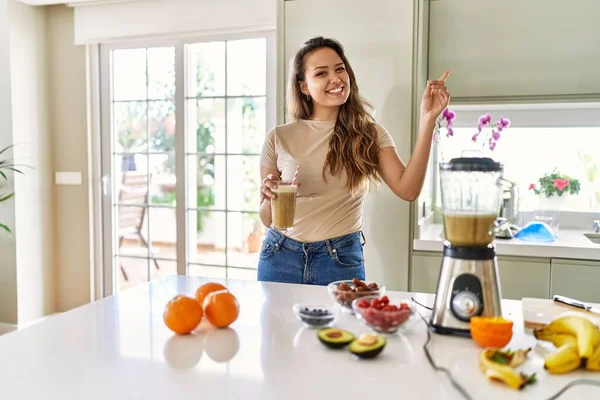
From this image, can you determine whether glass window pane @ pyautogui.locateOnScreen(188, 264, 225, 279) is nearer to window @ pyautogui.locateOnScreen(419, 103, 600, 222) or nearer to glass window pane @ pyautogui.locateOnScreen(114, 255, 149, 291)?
glass window pane @ pyautogui.locateOnScreen(114, 255, 149, 291)

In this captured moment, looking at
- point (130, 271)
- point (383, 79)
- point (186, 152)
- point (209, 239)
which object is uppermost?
point (383, 79)

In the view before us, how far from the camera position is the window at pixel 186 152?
3.59 metres

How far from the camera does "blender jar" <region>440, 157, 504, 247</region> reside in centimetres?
115

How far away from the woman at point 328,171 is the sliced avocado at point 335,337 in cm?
70

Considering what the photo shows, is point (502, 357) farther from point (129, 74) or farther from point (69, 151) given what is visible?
point (69, 151)

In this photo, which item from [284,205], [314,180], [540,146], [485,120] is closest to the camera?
[284,205]

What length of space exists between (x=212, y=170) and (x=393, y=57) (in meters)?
1.59

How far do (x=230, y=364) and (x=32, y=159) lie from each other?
3365 mm

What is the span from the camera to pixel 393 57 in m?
2.59

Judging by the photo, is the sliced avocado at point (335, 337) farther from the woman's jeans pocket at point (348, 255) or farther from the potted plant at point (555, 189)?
the potted plant at point (555, 189)

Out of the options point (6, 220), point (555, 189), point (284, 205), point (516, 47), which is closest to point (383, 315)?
point (284, 205)

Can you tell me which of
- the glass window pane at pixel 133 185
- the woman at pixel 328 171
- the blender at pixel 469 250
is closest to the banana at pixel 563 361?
the blender at pixel 469 250

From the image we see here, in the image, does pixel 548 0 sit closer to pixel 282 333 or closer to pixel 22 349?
pixel 282 333

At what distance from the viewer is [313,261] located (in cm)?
185
